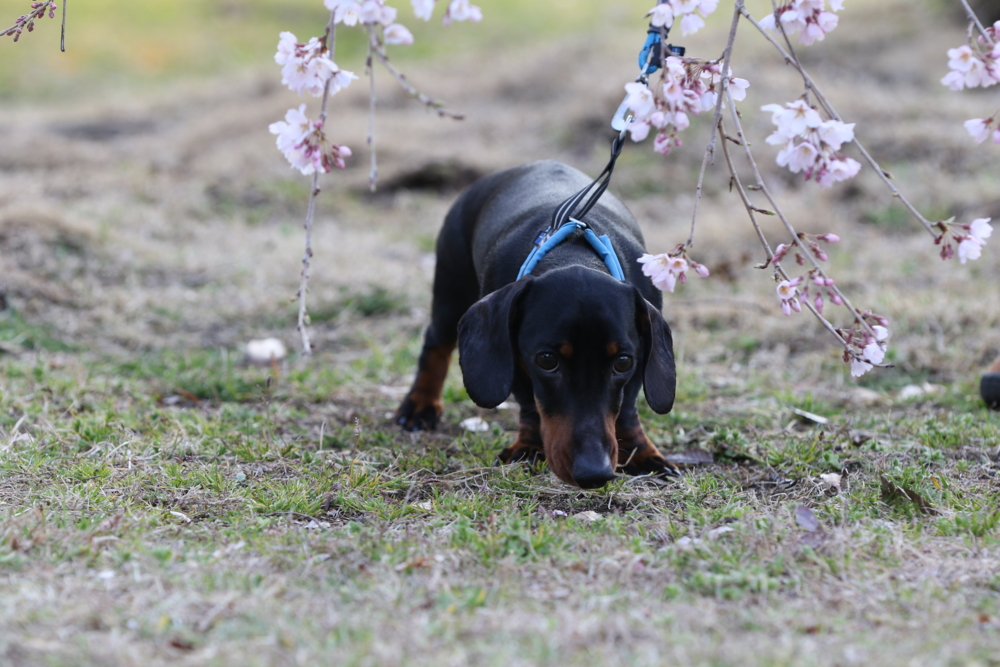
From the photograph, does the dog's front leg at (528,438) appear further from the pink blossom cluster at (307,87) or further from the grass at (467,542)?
the pink blossom cluster at (307,87)

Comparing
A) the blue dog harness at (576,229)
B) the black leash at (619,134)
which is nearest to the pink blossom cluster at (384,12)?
the black leash at (619,134)

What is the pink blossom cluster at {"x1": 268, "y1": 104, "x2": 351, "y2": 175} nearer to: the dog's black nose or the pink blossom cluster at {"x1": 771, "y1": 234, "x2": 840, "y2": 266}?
the dog's black nose

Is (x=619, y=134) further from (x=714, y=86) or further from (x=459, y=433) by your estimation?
(x=459, y=433)

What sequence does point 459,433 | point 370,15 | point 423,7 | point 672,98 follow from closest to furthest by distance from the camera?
point 672,98
point 423,7
point 370,15
point 459,433

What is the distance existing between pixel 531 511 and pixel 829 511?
903mm

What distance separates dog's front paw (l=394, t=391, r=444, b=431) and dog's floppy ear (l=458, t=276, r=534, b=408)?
971 mm

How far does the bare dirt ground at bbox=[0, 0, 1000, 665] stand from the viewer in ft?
7.09

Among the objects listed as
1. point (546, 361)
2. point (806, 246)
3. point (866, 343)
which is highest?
point (806, 246)

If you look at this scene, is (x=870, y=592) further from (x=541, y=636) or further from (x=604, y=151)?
(x=604, y=151)

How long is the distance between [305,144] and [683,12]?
1.10 m

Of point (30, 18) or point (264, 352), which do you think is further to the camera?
point (264, 352)

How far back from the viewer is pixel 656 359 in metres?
3.12

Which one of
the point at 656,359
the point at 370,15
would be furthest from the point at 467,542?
the point at 370,15

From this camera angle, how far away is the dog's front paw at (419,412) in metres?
3.99
